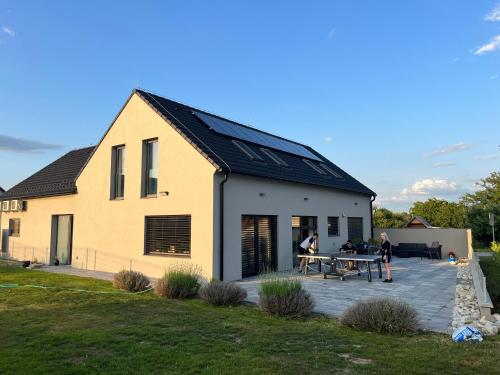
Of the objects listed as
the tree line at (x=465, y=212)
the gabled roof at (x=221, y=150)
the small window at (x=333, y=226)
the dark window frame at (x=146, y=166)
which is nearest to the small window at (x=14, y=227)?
the dark window frame at (x=146, y=166)

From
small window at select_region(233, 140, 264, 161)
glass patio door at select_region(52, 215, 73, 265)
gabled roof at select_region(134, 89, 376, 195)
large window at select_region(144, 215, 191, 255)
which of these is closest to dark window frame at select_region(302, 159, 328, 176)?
gabled roof at select_region(134, 89, 376, 195)

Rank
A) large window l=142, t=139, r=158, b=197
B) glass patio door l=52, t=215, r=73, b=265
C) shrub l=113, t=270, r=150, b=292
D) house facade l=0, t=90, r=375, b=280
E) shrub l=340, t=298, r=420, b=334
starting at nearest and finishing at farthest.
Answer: shrub l=340, t=298, r=420, b=334
shrub l=113, t=270, r=150, b=292
house facade l=0, t=90, r=375, b=280
large window l=142, t=139, r=158, b=197
glass patio door l=52, t=215, r=73, b=265

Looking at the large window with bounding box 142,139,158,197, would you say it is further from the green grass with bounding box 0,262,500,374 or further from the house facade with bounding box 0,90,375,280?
the green grass with bounding box 0,262,500,374

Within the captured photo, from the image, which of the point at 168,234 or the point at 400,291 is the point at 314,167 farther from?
the point at 400,291

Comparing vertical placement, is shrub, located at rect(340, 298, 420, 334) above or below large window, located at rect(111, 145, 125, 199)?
below

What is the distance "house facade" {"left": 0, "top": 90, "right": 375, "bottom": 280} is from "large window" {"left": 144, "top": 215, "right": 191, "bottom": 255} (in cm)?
3

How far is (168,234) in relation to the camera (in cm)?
1205

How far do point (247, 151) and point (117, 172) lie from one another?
5515mm

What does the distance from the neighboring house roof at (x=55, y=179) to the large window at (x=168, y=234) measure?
553 cm

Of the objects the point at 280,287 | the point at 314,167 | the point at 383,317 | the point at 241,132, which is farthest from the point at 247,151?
the point at 383,317

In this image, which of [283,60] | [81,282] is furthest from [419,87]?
[81,282]

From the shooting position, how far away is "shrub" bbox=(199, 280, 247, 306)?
7922mm

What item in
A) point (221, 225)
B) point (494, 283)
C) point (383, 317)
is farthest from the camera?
point (494, 283)

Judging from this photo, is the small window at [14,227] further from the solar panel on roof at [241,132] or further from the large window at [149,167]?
the solar panel on roof at [241,132]
